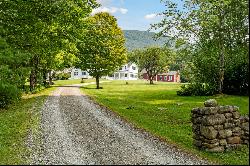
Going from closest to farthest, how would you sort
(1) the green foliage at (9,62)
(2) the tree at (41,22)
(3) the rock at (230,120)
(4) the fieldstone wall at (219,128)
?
(4) the fieldstone wall at (219,128) → (3) the rock at (230,120) → (1) the green foliage at (9,62) → (2) the tree at (41,22)

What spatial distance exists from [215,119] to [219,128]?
51 centimetres

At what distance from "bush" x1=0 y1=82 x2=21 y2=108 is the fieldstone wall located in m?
18.7

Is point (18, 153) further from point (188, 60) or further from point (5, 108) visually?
point (188, 60)

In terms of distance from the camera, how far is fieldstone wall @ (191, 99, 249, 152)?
1986 cm

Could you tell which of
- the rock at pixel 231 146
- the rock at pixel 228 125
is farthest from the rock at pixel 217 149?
the rock at pixel 228 125

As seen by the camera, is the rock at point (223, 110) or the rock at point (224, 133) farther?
the rock at point (223, 110)

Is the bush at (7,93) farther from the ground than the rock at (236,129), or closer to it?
farther from the ground

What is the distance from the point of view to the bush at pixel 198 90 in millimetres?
52819

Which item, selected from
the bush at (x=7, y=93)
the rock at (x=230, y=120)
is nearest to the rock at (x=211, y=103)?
the rock at (x=230, y=120)

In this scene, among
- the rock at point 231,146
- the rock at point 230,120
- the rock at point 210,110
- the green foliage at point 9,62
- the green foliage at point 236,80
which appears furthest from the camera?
the green foliage at point 236,80

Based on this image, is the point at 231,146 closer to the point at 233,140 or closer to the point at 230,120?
the point at 233,140

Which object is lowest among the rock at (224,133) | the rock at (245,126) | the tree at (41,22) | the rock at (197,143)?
the rock at (197,143)

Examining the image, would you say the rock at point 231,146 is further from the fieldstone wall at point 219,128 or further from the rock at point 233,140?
the rock at point 233,140

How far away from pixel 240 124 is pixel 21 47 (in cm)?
2723
